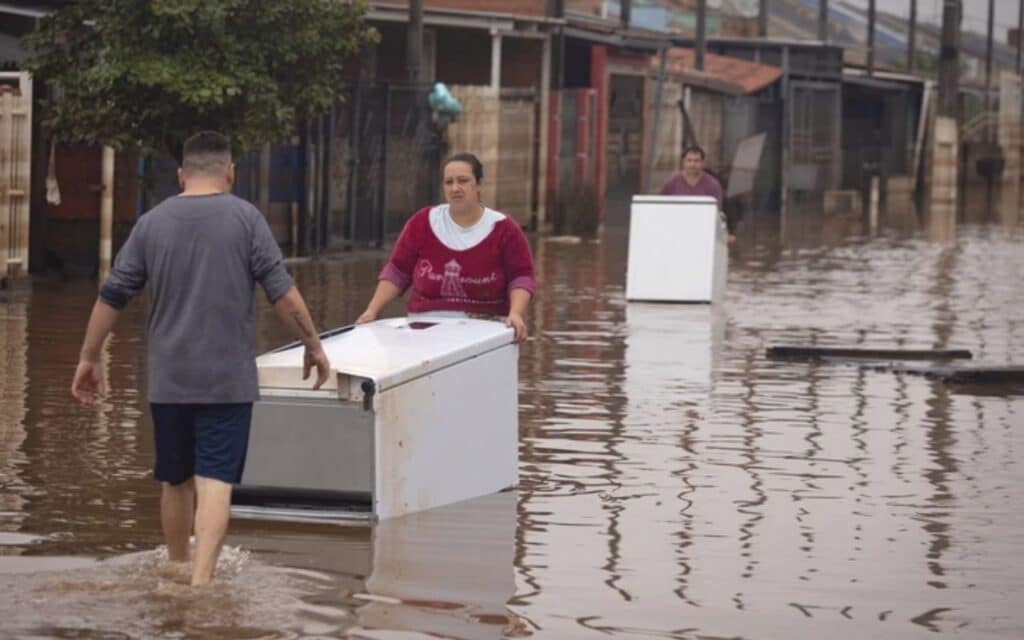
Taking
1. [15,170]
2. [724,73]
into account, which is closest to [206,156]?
[15,170]

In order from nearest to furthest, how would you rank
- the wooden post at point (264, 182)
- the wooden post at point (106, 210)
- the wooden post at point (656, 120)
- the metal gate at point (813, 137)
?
the wooden post at point (106, 210)
the wooden post at point (264, 182)
the wooden post at point (656, 120)
the metal gate at point (813, 137)

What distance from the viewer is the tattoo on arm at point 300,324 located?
820 cm

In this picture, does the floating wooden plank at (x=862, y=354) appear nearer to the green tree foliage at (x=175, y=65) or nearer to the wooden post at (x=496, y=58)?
the green tree foliage at (x=175, y=65)

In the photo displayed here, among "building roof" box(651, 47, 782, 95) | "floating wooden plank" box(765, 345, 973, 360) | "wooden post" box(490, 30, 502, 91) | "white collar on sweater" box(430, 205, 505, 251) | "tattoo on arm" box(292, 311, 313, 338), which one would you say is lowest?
"floating wooden plank" box(765, 345, 973, 360)

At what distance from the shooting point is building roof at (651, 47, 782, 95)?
41.2 metres

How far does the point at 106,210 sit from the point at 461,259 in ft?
36.7

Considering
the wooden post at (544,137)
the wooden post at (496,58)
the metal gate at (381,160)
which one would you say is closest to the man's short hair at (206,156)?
the metal gate at (381,160)

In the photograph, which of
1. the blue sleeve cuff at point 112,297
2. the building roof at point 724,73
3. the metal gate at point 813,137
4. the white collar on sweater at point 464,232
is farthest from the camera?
the metal gate at point 813,137

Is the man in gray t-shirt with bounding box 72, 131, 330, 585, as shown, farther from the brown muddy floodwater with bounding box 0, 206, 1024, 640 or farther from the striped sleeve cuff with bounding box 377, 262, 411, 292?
the striped sleeve cuff with bounding box 377, 262, 411, 292

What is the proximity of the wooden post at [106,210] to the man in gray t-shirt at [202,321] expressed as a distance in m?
13.3

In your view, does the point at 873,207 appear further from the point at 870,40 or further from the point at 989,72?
the point at 989,72

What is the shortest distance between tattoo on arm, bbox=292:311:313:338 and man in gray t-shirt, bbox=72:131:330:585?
10cm

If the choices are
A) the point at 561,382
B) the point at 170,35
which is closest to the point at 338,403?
the point at 561,382

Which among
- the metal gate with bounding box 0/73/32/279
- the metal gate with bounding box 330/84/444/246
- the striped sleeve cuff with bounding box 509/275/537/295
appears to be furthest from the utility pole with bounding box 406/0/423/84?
the striped sleeve cuff with bounding box 509/275/537/295
